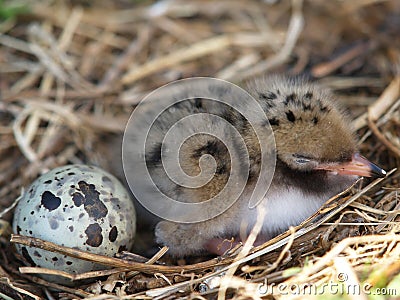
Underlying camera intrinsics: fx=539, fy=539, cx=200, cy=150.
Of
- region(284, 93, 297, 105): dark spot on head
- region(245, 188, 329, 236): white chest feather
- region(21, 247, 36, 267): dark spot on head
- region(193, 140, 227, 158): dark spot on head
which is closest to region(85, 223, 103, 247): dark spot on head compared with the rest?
region(21, 247, 36, 267): dark spot on head

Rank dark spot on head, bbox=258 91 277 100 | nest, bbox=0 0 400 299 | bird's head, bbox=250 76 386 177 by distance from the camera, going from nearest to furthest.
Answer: nest, bbox=0 0 400 299 < bird's head, bbox=250 76 386 177 < dark spot on head, bbox=258 91 277 100

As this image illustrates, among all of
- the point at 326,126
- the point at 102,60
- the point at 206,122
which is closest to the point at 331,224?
the point at 326,126

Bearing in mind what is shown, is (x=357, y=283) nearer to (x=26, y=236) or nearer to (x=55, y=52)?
(x=26, y=236)

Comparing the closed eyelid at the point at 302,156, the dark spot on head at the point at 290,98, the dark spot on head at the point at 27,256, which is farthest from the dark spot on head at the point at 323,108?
the dark spot on head at the point at 27,256

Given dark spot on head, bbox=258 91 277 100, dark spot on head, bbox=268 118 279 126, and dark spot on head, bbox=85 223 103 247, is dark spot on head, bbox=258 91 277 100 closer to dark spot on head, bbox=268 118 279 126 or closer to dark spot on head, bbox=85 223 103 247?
dark spot on head, bbox=268 118 279 126

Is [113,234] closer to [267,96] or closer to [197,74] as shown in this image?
[267,96]

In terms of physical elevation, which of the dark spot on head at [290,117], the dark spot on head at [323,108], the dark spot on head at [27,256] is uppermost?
the dark spot on head at [323,108]

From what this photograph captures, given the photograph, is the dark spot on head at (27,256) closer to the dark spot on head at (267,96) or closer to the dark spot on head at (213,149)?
the dark spot on head at (213,149)
